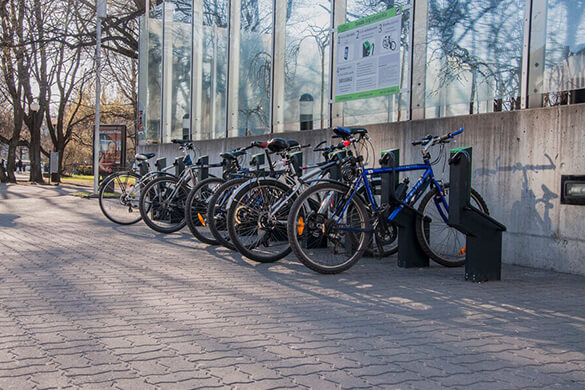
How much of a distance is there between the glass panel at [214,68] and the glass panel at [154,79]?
2.69 m

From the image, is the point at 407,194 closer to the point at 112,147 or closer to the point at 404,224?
the point at 404,224

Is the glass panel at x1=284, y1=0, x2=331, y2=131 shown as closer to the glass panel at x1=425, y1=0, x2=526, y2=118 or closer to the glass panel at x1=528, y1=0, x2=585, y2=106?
the glass panel at x1=425, y1=0, x2=526, y2=118

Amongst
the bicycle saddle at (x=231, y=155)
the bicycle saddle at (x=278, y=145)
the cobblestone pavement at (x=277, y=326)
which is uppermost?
the bicycle saddle at (x=278, y=145)

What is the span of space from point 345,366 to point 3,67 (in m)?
29.1

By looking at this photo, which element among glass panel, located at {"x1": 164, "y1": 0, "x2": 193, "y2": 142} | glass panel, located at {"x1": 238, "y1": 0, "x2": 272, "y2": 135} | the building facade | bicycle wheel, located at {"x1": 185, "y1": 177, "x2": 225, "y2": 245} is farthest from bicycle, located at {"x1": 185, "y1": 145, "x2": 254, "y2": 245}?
glass panel, located at {"x1": 164, "y1": 0, "x2": 193, "y2": 142}

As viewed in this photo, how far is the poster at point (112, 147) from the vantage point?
21.6 metres

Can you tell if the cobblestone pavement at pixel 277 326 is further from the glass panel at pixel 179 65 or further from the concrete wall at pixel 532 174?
the glass panel at pixel 179 65

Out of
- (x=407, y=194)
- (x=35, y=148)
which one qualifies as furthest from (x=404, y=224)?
(x=35, y=148)

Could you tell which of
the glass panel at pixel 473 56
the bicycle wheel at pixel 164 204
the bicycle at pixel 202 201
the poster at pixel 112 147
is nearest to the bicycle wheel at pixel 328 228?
the bicycle at pixel 202 201

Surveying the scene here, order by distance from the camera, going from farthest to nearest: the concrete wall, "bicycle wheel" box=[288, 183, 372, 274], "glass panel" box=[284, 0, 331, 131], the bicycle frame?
"glass panel" box=[284, 0, 331, 131]
the concrete wall
the bicycle frame
"bicycle wheel" box=[288, 183, 372, 274]

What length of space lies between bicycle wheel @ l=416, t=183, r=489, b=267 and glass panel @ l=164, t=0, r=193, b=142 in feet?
30.8

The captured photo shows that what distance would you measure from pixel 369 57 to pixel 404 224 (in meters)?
3.46

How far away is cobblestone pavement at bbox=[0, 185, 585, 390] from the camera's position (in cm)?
287

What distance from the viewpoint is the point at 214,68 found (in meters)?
13.6
